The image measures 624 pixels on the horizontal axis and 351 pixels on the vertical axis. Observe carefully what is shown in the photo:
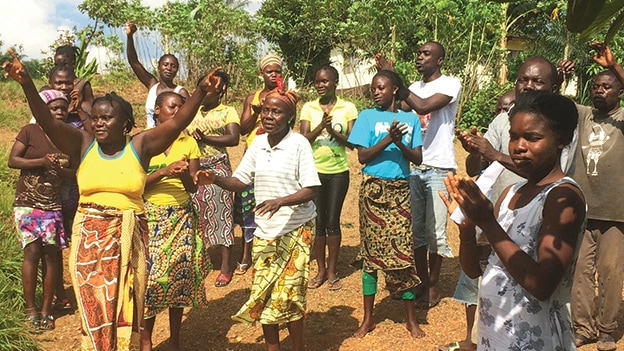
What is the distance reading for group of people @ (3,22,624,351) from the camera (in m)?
1.94

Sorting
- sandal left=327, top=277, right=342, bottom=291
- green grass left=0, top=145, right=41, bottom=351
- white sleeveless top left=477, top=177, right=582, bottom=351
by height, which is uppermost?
white sleeveless top left=477, top=177, right=582, bottom=351

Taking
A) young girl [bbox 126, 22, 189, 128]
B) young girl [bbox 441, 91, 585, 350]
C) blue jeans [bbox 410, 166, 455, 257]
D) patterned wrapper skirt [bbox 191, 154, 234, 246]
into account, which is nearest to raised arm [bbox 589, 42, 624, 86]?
blue jeans [bbox 410, 166, 455, 257]

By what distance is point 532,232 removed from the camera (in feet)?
6.28

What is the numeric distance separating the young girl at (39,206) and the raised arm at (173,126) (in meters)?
1.26

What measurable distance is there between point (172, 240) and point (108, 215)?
708 mm

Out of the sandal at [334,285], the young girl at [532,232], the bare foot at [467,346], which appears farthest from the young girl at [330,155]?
the young girl at [532,232]

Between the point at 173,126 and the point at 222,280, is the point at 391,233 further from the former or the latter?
the point at 222,280

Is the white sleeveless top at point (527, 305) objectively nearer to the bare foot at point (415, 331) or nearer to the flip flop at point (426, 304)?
the bare foot at point (415, 331)

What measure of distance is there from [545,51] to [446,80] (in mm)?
10696

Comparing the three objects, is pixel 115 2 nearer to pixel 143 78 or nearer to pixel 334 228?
pixel 143 78

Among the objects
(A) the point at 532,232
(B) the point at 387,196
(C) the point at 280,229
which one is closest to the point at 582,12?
(A) the point at 532,232

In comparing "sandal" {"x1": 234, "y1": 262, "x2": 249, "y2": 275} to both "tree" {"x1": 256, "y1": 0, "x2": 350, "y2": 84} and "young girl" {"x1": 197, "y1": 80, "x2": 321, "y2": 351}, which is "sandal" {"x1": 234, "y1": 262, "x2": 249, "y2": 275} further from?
"tree" {"x1": 256, "y1": 0, "x2": 350, "y2": 84}

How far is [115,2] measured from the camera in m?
15.8

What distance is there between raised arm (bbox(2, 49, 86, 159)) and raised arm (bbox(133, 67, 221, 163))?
0.30 metres
